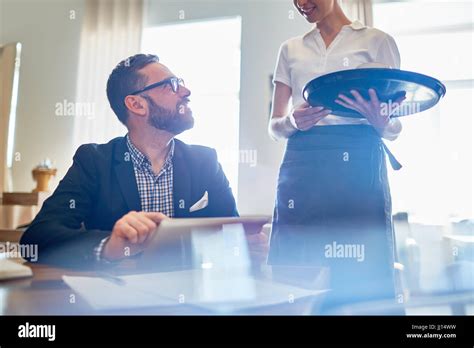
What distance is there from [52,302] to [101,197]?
22cm

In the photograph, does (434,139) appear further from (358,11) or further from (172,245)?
(172,245)

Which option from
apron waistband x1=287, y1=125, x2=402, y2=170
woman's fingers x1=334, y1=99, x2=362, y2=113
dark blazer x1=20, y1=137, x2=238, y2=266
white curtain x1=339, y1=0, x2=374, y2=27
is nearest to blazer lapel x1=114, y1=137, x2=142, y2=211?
dark blazer x1=20, y1=137, x2=238, y2=266

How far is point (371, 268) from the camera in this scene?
775mm

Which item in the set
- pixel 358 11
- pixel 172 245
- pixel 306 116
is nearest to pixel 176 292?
pixel 172 245

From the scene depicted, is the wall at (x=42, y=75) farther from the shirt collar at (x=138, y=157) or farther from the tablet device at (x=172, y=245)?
the tablet device at (x=172, y=245)

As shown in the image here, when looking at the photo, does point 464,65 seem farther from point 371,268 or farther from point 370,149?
point 371,268

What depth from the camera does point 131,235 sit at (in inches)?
28.6

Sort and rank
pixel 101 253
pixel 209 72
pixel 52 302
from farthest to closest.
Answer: pixel 209 72 → pixel 101 253 → pixel 52 302

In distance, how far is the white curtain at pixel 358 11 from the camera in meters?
0.82

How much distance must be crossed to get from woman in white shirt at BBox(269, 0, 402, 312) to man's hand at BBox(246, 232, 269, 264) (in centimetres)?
2

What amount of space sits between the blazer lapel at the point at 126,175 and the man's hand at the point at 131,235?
4 cm

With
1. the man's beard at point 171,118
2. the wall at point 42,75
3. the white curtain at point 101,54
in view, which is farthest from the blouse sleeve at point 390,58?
the wall at point 42,75

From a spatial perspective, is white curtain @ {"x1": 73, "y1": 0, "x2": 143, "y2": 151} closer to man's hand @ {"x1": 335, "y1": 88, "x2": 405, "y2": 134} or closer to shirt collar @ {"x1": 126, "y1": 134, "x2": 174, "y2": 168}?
shirt collar @ {"x1": 126, "y1": 134, "x2": 174, "y2": 168}

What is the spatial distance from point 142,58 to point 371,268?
636mm
